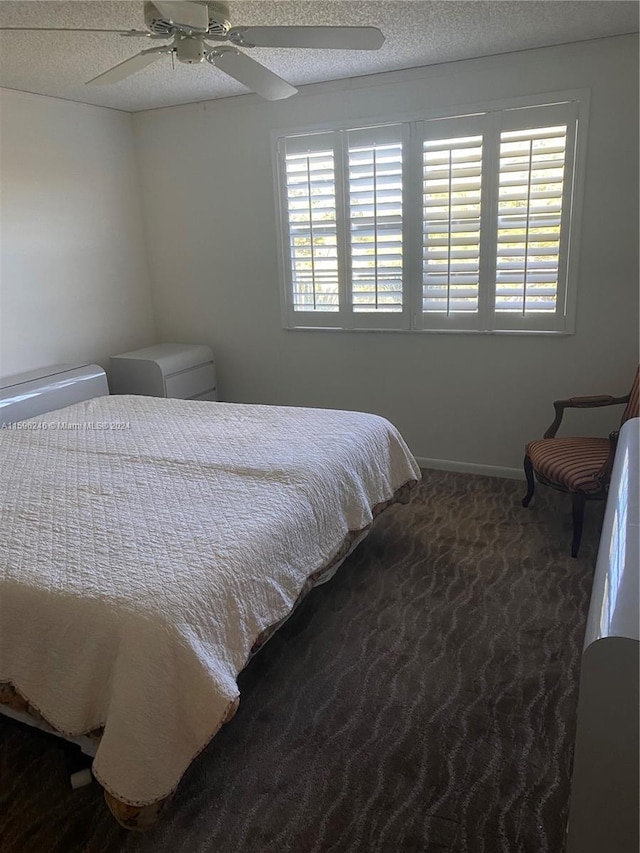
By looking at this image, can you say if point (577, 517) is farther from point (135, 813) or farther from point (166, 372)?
point (166, 372)

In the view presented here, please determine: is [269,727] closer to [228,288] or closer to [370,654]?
[370,654]

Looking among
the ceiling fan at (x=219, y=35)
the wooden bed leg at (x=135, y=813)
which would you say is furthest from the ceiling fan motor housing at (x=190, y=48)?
the wooden bed leg at (x=135, y=813)

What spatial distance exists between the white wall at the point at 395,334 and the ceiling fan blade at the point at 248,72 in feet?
4.20

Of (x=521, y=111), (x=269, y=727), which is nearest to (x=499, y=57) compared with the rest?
(x=521, y=111)

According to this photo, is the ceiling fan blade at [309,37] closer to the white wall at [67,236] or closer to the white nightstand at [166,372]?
the white wall at [67,236]

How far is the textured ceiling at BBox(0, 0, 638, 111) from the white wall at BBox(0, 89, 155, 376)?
0.91 feet

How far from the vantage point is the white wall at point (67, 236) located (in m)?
3.58

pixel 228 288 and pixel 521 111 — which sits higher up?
pixel 521 111

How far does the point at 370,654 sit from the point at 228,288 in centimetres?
298

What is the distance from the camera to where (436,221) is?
3588 millimetres

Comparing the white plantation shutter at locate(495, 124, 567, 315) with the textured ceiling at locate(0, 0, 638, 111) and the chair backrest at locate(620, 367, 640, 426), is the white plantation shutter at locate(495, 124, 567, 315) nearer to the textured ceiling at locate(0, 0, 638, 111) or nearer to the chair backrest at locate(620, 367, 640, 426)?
the textured ceiling at locate(0, 0, 638, 111)

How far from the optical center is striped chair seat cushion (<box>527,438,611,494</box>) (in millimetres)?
2842

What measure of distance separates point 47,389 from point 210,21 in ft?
7.46

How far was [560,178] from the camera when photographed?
3.26 m
